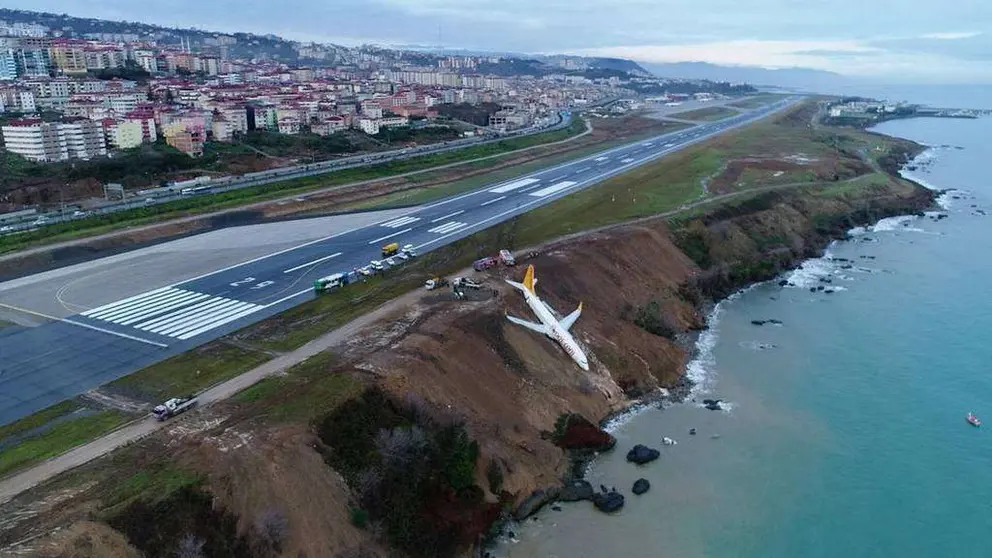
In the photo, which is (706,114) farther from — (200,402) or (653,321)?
(200,402)

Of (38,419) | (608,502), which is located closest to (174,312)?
(38,419)

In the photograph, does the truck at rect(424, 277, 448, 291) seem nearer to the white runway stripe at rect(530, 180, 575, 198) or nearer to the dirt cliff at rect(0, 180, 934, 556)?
the dirt cliff at rect(0, 180, 934, 556)

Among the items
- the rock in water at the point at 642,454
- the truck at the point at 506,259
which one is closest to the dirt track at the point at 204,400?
the truck at the point at 506,259

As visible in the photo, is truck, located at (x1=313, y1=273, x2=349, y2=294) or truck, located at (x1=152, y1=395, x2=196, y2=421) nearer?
truck, located at (x1=152, y1=395, x2=196, y2=421)

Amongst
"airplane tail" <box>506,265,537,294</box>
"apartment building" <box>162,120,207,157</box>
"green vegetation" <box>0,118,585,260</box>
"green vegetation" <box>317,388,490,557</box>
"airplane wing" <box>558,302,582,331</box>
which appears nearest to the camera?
"green vegetation" <box>317,388,490,557</box>

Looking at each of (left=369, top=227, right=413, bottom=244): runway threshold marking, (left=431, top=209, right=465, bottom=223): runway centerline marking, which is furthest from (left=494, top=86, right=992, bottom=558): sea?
(left=369, top=227, right=413, bottom=244): runway threshold marking

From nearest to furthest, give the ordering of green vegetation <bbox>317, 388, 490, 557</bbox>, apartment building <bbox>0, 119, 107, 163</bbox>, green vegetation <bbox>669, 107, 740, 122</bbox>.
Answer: green vegetation <bbox>317, 388, 490, 557</bbox>, apartment building <bbox>0, 119, 107, 163</bbox>, green vegetation <bbox>669, 107, 740, 122</bbox>
